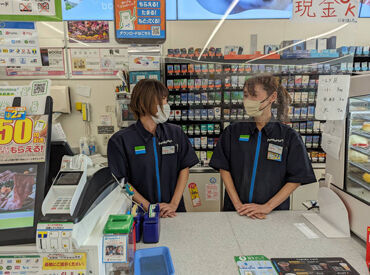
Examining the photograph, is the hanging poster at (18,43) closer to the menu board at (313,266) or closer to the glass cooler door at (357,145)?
the menu board at (313,266)

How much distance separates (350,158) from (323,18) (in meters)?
0.84

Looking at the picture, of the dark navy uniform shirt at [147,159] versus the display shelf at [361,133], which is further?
the dark navy uniform shirt at [147,159]

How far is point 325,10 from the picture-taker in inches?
59.3

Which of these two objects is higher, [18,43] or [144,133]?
[18,43]

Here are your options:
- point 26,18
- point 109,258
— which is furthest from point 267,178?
point 26,18

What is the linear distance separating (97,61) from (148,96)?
2.41 metres

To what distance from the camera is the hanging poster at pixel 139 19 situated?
1.63 m

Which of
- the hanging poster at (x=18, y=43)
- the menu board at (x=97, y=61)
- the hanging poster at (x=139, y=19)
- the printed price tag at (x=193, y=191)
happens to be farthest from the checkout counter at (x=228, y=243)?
the menu board at (x=97, y=61)

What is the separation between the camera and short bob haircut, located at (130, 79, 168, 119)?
185 cm

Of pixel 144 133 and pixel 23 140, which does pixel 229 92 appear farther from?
pixel 23 140

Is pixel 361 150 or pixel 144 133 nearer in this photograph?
pixel 361 150

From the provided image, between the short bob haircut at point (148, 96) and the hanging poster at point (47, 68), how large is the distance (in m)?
2.52

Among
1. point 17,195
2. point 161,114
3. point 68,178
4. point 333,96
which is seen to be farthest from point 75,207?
point 333,96

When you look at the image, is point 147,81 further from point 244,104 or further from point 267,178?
point 267,178
